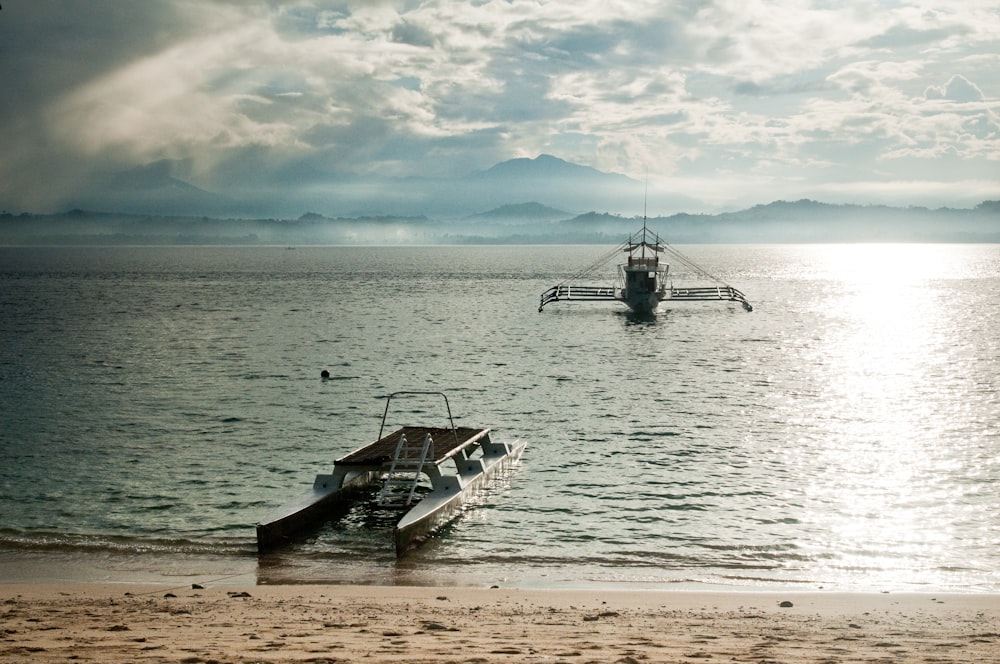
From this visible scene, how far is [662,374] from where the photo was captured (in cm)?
5169

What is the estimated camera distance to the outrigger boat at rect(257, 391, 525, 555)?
769 inches

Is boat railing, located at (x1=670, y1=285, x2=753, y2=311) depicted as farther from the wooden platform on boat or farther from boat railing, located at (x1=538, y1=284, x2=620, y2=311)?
the wooden platform on boat

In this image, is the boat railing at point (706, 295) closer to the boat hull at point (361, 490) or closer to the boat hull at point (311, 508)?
the boat hull at point (361, 490)

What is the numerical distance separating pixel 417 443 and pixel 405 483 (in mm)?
1761

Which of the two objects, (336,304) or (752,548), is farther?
(336,304)

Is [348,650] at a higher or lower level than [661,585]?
higher

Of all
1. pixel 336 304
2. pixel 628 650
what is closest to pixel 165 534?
pixel 628 650

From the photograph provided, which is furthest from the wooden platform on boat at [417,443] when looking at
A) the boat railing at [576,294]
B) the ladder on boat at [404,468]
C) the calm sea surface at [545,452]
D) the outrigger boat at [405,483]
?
the boat railing at [576,294]

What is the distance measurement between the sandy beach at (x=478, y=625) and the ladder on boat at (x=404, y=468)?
5.61m

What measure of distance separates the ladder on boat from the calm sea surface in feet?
2.75

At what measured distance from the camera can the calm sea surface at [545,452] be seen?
61.0 feet

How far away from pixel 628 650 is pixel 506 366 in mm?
44419

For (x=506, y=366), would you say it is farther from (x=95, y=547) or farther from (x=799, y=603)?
(x=799, y=603)

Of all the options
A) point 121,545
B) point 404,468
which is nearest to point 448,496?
point 404,468
